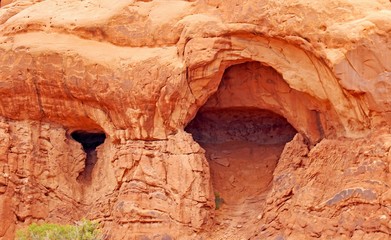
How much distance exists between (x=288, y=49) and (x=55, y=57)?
5040 millimetres

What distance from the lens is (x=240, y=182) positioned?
1777 cm

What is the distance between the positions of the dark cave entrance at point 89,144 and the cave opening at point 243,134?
87.0 inches

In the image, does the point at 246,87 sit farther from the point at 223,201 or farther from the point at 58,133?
the point at 58,133

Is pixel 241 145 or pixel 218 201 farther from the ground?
pixel 241 145

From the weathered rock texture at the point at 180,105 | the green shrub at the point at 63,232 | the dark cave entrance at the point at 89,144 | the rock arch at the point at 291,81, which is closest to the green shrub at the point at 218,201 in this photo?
the weathered rock texture at the point at 180,105

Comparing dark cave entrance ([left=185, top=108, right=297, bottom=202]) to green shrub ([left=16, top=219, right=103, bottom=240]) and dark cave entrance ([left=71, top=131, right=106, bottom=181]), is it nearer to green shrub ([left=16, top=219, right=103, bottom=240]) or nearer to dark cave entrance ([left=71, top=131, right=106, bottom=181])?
dark cave entrance ([left=71, top=131, right=106, bottom=181])

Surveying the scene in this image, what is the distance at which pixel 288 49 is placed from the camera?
52.6 feet

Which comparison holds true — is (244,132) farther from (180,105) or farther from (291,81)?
(291,81)

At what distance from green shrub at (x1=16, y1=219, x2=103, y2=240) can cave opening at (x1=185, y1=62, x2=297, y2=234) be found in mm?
2849

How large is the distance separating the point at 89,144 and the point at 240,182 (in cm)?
382

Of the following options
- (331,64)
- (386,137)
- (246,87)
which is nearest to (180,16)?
(246,87)

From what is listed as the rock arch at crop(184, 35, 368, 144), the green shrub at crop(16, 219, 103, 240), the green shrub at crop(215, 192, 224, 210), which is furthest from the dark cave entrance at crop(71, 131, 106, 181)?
the green shrub at crop(215, 192, 224, 210)

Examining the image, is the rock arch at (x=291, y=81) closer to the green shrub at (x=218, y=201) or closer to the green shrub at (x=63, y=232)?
the green shrub at (x=218, y=201)

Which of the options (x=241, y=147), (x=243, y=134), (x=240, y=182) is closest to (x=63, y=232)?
(x=240, y=182)
